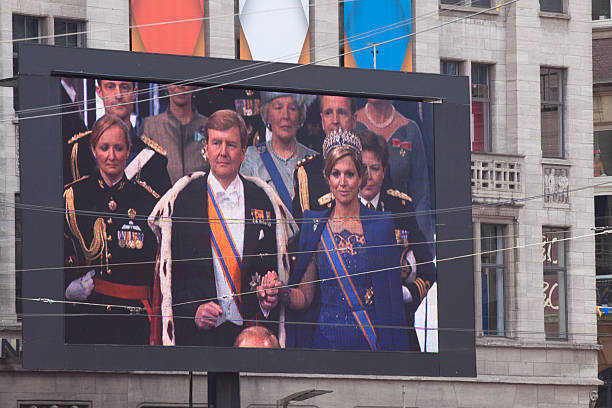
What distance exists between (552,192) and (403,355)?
10001 millimetres

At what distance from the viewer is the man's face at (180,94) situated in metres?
41.8

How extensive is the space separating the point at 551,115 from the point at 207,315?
1471 cm

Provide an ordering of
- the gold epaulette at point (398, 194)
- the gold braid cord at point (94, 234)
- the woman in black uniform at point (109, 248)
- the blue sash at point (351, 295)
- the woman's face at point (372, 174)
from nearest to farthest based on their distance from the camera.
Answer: the woman in black uniform at point (109, 248) < the gold braid cord at point (94, 234) < the blue sash at point (351, 295) < the woman's face at point (372, 174) < the gold epaulette at point (398, 194)

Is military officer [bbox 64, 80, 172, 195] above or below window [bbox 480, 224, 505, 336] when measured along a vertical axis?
above

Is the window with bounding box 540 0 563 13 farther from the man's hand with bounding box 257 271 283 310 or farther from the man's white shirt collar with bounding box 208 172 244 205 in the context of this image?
the man's hand with bounding box 257 271 283 310

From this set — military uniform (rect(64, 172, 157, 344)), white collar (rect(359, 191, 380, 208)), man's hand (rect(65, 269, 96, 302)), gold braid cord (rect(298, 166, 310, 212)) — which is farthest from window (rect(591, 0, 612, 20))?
man's hand (rect(65, 269, 96, 302))

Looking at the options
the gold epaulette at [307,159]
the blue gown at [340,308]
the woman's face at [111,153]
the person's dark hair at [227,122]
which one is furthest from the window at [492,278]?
the woman's face at [111,153]

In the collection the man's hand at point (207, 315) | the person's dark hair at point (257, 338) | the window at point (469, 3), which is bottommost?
the person's dark hair at point (257, 338)

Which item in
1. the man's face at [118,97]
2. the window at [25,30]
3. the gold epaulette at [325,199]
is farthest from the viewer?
the window at [25,30]

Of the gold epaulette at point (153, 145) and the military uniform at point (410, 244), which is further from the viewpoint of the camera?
the military uniform at point (410, 244)

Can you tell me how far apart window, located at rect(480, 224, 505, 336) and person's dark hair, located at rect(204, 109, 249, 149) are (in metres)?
9.96

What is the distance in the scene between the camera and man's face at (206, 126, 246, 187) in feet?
138

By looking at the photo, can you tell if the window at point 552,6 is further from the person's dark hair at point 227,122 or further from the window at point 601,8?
the person's dark hair at point 227,122

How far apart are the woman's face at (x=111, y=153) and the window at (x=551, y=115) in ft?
49.5
